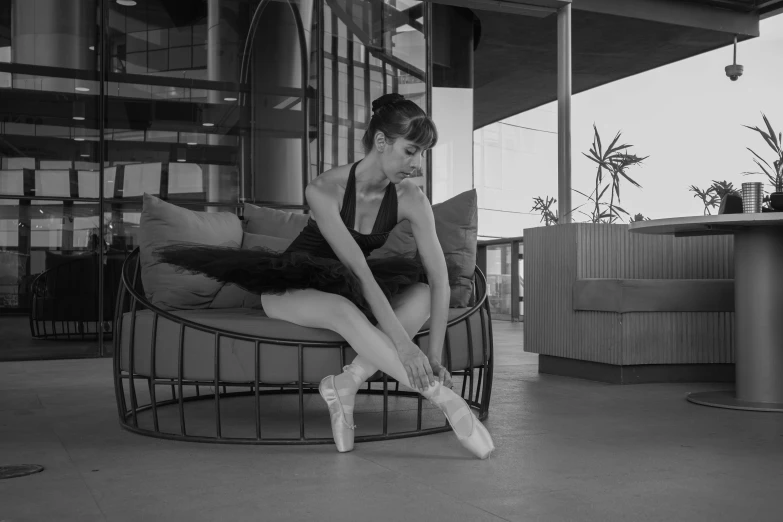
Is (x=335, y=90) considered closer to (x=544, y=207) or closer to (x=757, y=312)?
(x=757, y=312)

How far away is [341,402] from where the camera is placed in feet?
7.59

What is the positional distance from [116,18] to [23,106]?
944 millimetres

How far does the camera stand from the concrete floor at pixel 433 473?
66.1 inches

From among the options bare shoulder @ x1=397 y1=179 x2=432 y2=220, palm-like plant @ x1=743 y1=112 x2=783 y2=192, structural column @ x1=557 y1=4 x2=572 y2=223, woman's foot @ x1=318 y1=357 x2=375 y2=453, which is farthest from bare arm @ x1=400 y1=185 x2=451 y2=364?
palm-like plant @ x1=743 y1=112 x2=783 y2=192

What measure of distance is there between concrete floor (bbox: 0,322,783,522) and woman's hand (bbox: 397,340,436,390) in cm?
21

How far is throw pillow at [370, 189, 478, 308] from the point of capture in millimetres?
3031

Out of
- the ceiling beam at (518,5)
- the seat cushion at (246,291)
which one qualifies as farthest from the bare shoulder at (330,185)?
the ceiling beam at (518,5)

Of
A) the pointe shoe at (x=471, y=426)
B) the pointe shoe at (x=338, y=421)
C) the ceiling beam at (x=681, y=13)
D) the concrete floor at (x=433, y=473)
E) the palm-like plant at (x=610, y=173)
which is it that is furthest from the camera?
the palm-like plant at (x=610, y=173)

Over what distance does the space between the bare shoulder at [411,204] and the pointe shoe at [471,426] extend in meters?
0.59

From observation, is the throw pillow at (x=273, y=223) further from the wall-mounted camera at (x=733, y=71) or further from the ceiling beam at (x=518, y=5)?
the wall-mounted camera at (x=733, y=71)

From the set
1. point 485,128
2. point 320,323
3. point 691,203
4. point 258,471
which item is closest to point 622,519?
point 258,471

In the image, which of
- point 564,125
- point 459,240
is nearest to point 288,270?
Result: point 459,240

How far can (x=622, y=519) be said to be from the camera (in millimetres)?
1611

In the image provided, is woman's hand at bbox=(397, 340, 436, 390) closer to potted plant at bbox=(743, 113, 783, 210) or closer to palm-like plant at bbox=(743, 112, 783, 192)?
potted plant at bbox=(743, 113, 783, 210)
